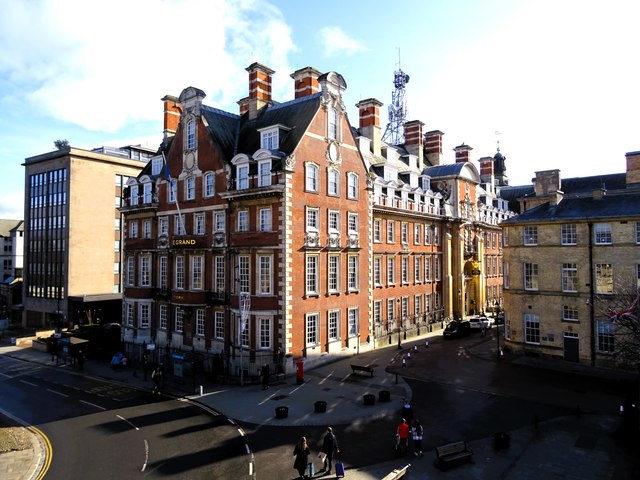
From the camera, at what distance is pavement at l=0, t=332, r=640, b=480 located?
17078 millimetres

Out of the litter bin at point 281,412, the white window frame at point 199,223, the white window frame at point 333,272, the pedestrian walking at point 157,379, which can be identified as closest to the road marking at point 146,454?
the litter bin at point 281,412

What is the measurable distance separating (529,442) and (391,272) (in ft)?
86.3

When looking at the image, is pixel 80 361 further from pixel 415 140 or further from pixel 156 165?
pixel 415 140

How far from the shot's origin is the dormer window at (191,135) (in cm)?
3769

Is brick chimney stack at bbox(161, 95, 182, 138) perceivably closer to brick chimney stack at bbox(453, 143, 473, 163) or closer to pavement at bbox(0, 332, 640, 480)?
pavement at bbox(0, 332, 640, 480)

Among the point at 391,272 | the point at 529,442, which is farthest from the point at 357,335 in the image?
the point at 529,442

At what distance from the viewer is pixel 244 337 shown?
32875mm

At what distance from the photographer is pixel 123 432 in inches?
856

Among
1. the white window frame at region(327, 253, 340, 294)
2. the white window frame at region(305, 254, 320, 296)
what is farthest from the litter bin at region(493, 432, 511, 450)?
the white window frame at region(327, 253, 340, 294)

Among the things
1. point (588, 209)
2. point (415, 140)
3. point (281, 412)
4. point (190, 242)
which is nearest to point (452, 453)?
point (281, 412)

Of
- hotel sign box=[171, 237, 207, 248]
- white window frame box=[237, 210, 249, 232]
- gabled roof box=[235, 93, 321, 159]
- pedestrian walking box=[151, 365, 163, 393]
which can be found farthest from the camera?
hotel sign box=[171, 237, 207, 248]

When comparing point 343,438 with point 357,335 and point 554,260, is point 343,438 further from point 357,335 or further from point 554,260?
point 554,260

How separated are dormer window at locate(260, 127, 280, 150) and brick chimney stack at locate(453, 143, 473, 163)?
114 feet

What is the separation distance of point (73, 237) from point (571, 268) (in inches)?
2195
